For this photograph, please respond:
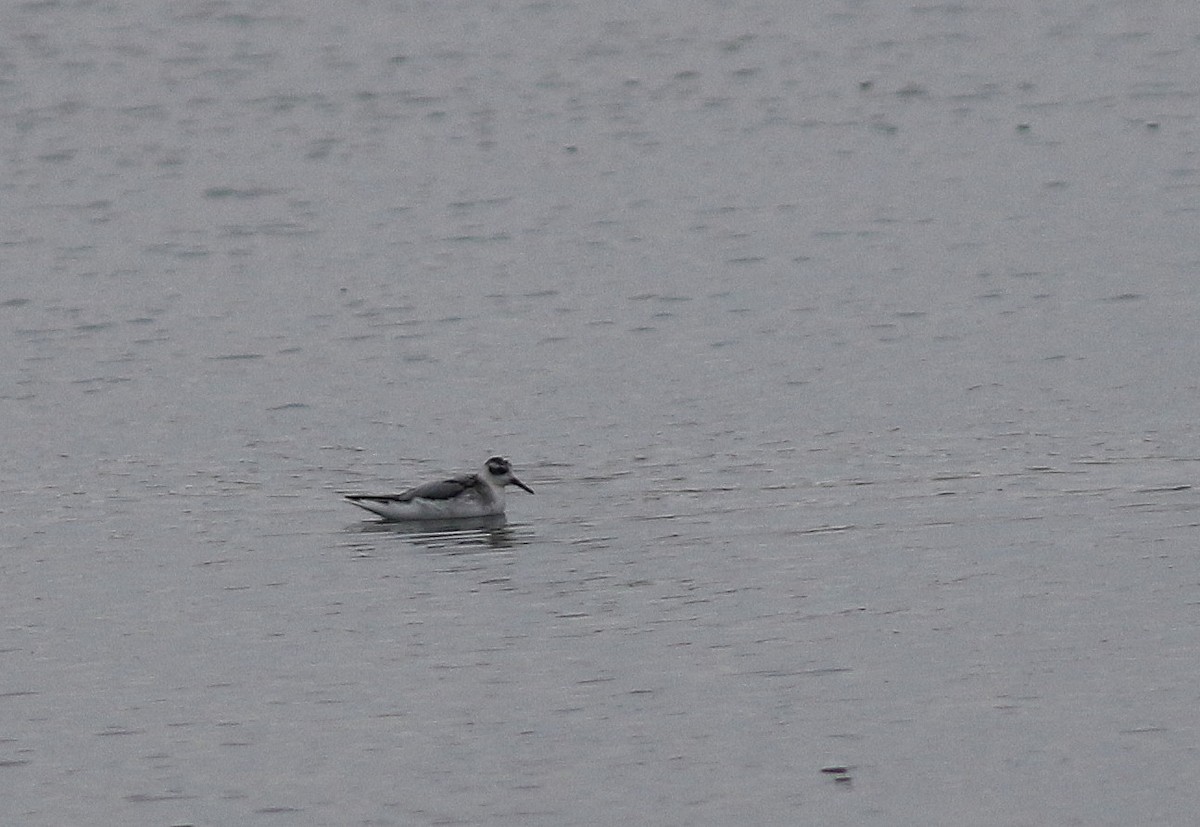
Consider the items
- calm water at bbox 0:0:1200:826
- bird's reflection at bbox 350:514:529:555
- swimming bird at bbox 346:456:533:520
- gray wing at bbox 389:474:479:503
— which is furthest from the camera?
gray wing at bbox 389:474:479:503

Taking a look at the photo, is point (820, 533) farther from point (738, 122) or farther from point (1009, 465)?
point (738, 122)

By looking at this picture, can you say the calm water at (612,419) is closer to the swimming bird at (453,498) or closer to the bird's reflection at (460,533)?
the bird's reflection at (460,533)

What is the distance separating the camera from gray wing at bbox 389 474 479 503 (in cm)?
1673

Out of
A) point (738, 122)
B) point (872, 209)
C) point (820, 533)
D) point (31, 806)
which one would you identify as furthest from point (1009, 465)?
point (738, 122)

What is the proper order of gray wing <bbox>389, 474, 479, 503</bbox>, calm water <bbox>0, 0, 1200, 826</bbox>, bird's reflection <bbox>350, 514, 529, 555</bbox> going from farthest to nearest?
gray wing <bbox>389, 474, 479, 503</bbox> < bird's reflection <bbox>350, 514, 529, 555</bbox> < calm water <bbox>0, 0, 1200, 826</bbox>

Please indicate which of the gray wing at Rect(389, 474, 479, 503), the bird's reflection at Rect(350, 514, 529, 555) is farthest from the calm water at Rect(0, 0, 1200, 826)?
the gray wing at Rect(389, 474, 479, 503)

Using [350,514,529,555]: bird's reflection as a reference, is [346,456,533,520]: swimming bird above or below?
above

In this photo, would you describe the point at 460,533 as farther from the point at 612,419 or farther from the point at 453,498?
the point at 612,419

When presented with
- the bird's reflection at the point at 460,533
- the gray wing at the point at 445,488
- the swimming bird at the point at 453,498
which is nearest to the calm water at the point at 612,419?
the bird's reflection at the point at 460,533

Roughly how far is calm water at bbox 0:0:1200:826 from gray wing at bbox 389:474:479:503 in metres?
0.33

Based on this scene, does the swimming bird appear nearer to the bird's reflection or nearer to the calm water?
the bird's reflection

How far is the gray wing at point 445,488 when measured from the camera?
54.9ft

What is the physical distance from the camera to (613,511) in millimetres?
16234

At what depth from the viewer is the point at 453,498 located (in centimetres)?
1669
